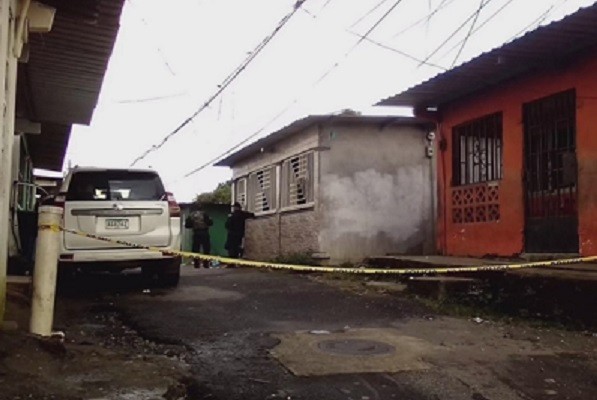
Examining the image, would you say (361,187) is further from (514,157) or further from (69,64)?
(69,64)

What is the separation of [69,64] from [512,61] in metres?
6.66

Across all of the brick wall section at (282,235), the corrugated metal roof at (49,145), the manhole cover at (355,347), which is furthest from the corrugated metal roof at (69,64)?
the brick wall section at (282,235)

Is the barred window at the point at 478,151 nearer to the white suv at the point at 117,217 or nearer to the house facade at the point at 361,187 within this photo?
the house facade at the point at 361,187

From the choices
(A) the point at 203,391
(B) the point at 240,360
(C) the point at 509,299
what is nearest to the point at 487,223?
(C) the point at 509,299

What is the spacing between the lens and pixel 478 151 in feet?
41.1

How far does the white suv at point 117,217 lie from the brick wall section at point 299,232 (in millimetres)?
6033

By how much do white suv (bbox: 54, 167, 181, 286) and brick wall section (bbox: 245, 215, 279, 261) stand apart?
910 centimetres

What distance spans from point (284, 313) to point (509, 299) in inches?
111

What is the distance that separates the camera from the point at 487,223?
11.8m

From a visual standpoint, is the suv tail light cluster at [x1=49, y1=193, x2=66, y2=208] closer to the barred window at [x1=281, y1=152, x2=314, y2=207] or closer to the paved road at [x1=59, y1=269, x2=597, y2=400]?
the paved road at [x1=59, y1=269, x2=597, y2=400]

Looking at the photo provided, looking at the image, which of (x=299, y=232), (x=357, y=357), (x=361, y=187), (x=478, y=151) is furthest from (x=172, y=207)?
(x=299, y=232)

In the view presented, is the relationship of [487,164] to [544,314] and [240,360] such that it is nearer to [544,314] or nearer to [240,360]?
[544,314]

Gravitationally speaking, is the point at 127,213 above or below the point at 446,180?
below

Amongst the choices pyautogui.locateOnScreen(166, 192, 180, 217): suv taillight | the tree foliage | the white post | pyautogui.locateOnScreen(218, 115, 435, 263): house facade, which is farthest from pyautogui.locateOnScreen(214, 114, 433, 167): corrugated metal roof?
the tree foliage
